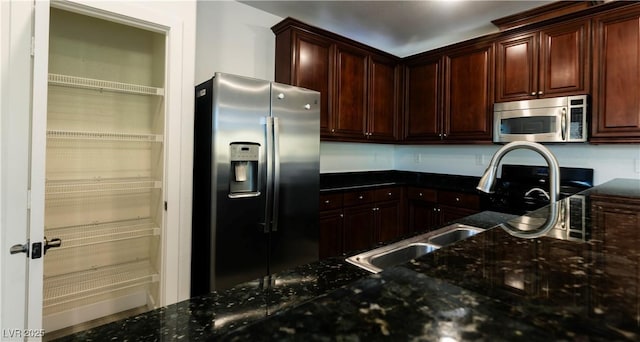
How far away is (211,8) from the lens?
2730 millimetres

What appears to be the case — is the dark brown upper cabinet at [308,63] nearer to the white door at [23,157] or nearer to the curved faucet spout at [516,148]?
the white door at [23,157]

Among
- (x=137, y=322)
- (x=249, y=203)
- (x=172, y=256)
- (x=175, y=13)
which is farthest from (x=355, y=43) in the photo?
(x=137, y=322)

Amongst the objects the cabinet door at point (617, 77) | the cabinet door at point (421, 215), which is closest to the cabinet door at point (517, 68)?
the cabinet door at point (617, 77)

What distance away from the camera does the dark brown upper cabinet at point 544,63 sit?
2641 millimetres

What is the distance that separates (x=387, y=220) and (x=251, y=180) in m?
1.87

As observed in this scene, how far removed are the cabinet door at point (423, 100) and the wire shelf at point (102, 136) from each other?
9.32 feet

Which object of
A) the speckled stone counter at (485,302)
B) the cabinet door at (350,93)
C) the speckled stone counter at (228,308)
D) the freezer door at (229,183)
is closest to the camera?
the speckled stone counter at (485,302)

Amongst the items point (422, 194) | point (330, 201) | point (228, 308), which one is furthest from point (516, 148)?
point (422, 194)

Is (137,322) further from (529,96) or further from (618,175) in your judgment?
(618,175)

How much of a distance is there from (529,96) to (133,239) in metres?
3.67

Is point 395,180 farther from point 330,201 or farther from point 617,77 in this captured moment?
point 617,77

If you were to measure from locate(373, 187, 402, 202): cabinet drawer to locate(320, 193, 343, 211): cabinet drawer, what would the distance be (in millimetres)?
498

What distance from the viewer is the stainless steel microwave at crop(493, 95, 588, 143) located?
261 cm

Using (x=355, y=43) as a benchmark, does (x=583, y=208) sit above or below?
below
